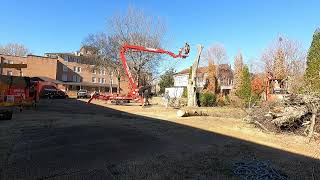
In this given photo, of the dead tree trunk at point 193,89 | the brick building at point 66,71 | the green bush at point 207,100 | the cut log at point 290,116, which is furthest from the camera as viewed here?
the brick building at point 66,71

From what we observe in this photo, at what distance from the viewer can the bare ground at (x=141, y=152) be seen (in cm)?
636

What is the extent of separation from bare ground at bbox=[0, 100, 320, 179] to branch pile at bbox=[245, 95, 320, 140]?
709mm

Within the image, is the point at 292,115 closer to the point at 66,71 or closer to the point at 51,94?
the point at 51,94

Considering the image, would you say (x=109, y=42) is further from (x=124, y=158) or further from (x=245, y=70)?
(x=124, y=158)

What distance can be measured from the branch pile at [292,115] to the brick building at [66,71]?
171 feet

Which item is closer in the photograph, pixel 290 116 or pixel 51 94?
pixel 290 116

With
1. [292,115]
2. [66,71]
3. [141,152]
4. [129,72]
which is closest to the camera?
[141,152]

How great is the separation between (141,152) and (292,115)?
6.86 meters

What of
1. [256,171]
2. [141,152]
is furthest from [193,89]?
[256,171]

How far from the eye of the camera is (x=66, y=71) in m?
79.4

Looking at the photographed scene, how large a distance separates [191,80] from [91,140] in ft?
66.6

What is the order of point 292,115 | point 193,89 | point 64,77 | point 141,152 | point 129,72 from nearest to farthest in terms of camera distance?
point 141,152
point 292,115
point 129,72
point 193,89
point 64,77

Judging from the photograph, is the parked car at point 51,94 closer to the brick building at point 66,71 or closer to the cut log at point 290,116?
the brick building at point 66,71

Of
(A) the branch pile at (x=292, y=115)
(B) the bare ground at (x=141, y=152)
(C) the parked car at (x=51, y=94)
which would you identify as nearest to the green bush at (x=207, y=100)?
(A) the branch pile at (x=292, y=115)
